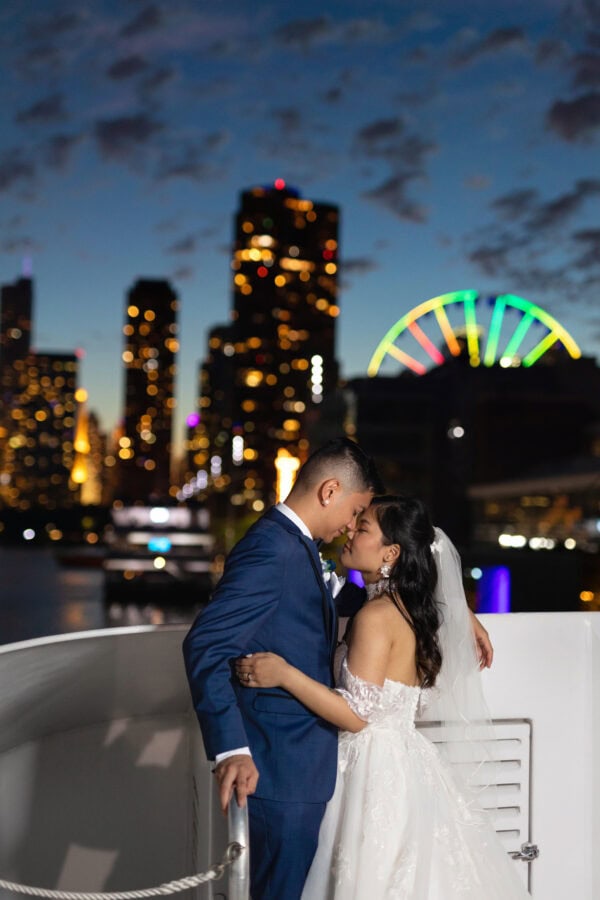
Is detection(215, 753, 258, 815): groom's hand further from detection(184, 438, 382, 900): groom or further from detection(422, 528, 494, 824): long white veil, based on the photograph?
detection(422, 528, 494, 824): long white veil

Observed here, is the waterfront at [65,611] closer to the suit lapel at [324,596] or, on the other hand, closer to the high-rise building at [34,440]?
the suit lapel at [324,596]

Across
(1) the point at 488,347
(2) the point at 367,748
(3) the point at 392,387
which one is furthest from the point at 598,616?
(3) the point at 392,387

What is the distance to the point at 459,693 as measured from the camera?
119 inches

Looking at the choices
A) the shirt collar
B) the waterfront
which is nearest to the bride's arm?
the shirt collar

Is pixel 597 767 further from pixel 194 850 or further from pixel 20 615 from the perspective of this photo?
pixel 20 615

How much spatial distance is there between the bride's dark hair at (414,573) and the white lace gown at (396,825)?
14 centimetres

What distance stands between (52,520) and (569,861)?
122 meters

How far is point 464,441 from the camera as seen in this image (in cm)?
6631

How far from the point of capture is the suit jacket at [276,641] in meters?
2.40

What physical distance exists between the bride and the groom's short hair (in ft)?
0.64

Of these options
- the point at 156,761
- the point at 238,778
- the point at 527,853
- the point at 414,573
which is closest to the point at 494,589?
the point at 527,853

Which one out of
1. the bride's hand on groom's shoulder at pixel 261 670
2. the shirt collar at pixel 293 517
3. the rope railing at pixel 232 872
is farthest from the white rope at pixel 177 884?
the shirt collar at pixel 293 517

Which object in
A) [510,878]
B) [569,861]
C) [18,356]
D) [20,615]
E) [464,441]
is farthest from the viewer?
[18,356]

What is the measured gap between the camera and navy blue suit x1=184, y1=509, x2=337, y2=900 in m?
2.49
